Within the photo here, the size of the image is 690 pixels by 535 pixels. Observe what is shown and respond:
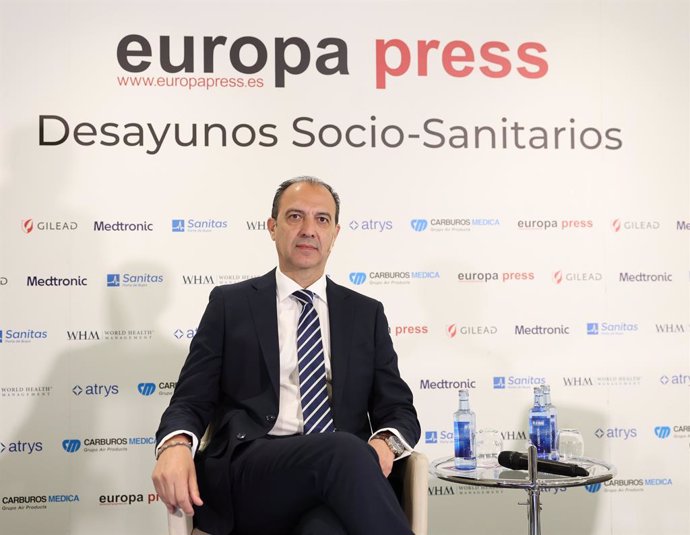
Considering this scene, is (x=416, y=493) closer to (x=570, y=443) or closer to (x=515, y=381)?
(x=570, y=443)

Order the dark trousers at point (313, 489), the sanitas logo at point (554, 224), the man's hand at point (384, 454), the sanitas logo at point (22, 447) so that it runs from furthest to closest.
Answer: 1. the sanitas logo at point (554, 224)
2. the sanitas logo at point (22, 447)
3. the man's hand at point (384, 454)
4. the dark trousers at point (313, 489)

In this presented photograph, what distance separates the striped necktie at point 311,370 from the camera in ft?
8.63

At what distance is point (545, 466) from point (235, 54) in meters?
2.50

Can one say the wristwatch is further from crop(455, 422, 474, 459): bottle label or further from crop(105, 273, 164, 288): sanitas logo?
crop(105, 273, 164, 288): sanitas logo

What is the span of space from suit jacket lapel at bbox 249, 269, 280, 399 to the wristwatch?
0.36 m

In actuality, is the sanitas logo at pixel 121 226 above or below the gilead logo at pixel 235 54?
below

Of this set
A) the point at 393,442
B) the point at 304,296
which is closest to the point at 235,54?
the point at 304,296

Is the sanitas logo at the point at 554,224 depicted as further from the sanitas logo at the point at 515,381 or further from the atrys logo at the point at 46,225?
the atrys logo at the point at 46,225

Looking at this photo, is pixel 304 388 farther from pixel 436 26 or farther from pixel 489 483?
pixel 436 26

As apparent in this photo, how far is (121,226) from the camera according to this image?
4062 millimetres

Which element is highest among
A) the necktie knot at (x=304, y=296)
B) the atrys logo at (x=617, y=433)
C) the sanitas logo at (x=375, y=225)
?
the sanitas logo at (x=375, y=225)

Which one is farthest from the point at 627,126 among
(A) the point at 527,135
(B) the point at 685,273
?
(B) the point at 685,273

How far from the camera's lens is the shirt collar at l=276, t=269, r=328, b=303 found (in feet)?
9.33

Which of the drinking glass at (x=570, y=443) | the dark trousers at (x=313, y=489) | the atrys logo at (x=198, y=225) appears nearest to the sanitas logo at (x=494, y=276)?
the drinking glass at (x=570, y=443)
